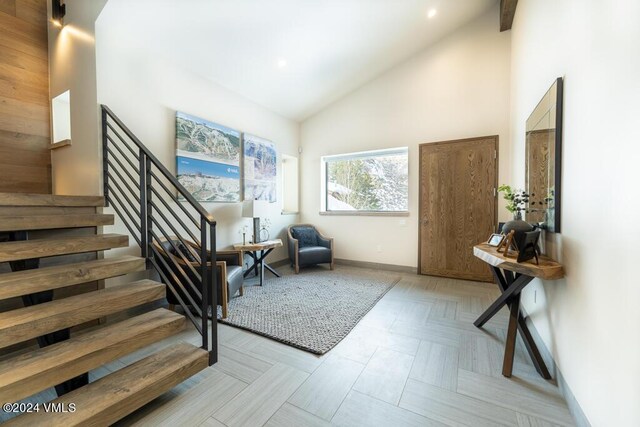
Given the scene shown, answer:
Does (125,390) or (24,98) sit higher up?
(24,98)

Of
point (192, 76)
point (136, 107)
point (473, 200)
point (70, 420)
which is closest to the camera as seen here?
point (70, 420)

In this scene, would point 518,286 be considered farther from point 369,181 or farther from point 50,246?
point 50,246

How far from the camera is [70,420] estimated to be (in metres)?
1.19

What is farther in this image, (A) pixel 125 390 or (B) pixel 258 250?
(B) pixel 258 250

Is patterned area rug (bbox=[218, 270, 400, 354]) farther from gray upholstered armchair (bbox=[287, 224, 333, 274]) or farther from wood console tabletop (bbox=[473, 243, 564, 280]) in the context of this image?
wood console tabletop (bbox=[473, 243, 564, 280])

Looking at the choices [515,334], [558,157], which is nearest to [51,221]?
[515,334]

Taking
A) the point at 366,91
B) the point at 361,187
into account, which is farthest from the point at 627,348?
the point at 366,91

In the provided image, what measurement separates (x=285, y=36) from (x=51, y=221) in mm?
3097

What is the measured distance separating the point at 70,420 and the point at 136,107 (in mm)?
2843

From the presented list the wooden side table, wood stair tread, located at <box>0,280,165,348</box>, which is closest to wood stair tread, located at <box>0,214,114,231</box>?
wood stair tread, located at <box>0,280,165,348</box>

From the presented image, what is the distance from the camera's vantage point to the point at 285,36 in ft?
10.6

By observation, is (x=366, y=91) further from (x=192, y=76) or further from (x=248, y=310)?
(x=248, y=310)

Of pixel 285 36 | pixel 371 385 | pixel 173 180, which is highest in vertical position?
pixel 285 36

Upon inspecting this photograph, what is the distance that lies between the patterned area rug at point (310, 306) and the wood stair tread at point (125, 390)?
2.55ft
